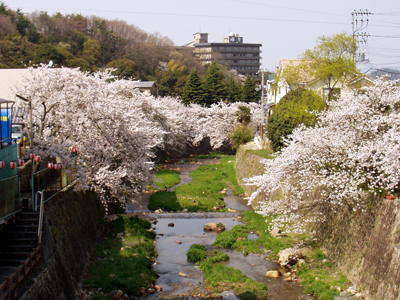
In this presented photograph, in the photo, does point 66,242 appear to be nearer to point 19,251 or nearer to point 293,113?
point 19,251

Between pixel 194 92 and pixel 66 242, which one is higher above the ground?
pixel 194 92

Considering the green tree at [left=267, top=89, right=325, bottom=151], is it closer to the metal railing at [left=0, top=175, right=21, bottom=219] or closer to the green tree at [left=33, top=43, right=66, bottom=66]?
the metal railing at [left=0, top=175, right=21, bottom=219]

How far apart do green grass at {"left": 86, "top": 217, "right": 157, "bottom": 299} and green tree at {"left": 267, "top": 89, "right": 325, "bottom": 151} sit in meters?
11.7

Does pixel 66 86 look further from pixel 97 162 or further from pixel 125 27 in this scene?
pixel 125 27

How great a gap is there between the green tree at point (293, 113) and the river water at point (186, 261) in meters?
6.47

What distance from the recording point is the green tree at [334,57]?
945 inches

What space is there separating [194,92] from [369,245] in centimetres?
5222

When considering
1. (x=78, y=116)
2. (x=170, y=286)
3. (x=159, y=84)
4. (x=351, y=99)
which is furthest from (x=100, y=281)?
(x=159, y=84)

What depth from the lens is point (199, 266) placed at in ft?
52.3

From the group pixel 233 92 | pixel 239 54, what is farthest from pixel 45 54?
pixel 239 54

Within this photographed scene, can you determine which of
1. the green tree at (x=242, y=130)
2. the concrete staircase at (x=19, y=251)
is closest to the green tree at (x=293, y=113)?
the green tree at (x=242, y=130)

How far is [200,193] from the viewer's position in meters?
28.7

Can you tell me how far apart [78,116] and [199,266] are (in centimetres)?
826

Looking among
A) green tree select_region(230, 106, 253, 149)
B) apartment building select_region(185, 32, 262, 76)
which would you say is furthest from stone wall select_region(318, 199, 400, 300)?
apartment building select_region(185, 32, 262, 76)
